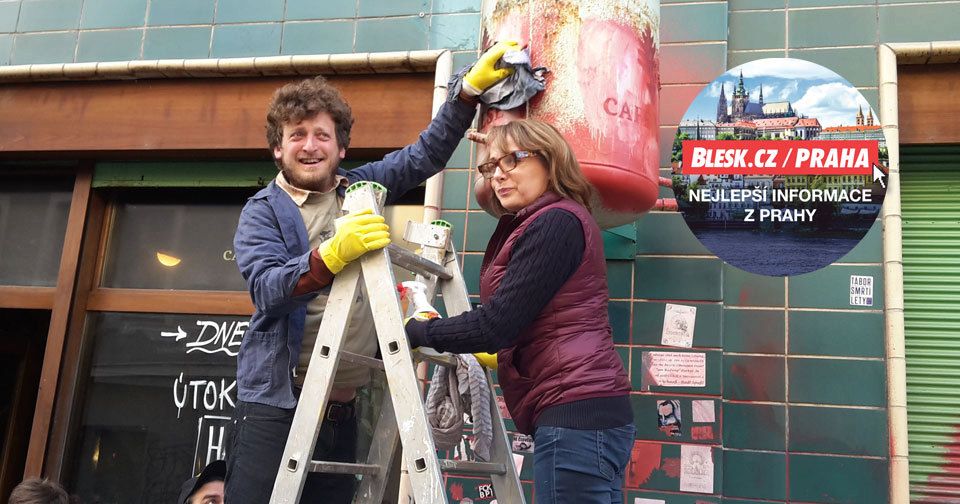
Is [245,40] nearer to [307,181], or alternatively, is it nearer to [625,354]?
[307,181]

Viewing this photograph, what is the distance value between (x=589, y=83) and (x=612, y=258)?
1075mm

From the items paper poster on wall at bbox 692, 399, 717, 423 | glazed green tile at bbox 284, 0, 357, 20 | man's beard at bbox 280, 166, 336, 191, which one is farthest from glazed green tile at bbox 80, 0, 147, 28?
paper poster on wall at bbox 692, 399, 717, 423

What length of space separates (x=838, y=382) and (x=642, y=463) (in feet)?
2.78

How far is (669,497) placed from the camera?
3.28 meters

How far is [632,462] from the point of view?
334cm

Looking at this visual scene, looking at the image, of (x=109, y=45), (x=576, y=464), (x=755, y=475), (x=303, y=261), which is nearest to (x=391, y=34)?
(x=109, y=45)

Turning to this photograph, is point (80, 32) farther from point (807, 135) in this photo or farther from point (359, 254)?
point (807, 135)

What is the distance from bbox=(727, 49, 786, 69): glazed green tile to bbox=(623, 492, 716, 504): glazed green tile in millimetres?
1840

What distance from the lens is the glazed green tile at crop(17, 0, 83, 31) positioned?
454cm

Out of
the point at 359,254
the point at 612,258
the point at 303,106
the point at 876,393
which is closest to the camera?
the point at 359,254

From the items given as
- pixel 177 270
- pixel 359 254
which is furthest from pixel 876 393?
pixel 177 270

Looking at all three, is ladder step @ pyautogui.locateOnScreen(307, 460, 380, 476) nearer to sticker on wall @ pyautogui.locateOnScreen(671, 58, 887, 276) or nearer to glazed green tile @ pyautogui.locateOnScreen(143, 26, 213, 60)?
sticker on wall @ pyautogui.locateOnScreen(671, 58, 887, 276)

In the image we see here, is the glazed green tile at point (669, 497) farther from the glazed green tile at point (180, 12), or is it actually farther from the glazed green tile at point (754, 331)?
the glazed green tile at point (180, 12)

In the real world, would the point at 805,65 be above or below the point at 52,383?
above
